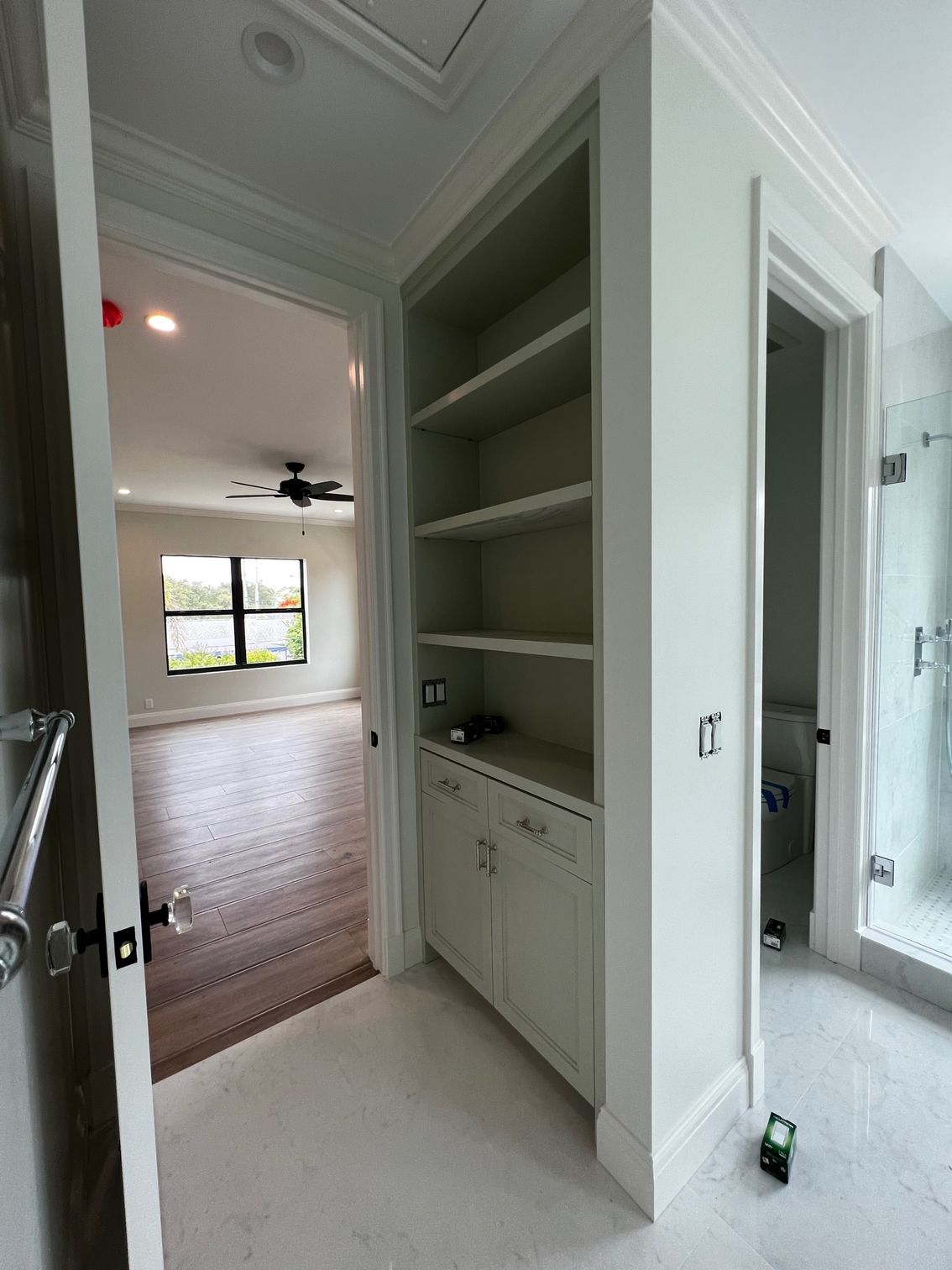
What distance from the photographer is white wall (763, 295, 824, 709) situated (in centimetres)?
282

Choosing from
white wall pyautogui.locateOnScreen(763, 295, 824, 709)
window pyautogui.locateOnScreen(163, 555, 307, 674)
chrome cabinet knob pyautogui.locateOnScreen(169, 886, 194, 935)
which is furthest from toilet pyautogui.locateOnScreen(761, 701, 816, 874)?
window pyautogui.locateOnScreen(163, 555, 307, 674)

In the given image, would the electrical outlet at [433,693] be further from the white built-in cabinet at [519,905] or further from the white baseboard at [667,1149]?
the white baseboard at [667,1149]

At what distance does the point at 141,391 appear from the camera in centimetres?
324

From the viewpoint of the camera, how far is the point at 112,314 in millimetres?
2258

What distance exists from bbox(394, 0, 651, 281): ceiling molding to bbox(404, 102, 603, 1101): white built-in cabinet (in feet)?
0.14

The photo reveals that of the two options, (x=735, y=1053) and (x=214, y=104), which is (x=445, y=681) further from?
(x=214, y=104)

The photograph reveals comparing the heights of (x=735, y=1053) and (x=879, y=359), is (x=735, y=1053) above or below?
below

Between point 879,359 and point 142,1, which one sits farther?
point 879,359

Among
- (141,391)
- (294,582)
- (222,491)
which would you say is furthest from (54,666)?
(294,582)

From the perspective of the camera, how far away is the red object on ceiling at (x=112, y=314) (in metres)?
2.21

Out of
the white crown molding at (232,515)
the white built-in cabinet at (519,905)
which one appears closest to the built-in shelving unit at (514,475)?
the white built-in cabinet at (519,905)

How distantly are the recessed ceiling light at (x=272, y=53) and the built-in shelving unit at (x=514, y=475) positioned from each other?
56 cm

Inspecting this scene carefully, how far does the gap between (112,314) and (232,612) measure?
5.34 meters

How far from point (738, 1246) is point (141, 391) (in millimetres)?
4352
